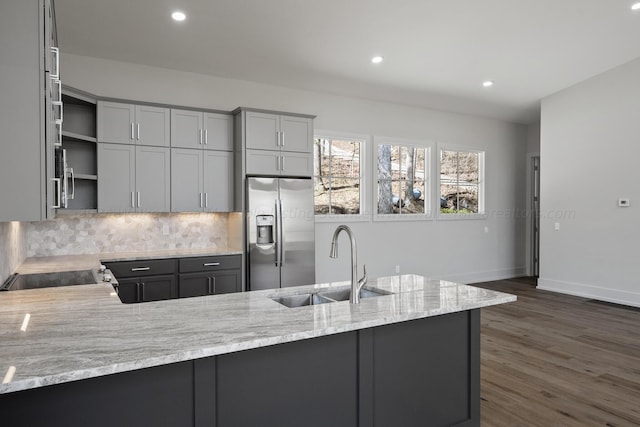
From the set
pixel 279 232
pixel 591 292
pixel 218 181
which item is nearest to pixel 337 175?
pixel 279 232

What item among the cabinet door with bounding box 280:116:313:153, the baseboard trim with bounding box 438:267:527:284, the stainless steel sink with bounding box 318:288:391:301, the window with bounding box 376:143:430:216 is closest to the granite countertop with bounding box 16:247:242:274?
the cabinet door with bounding box 280:116:313:153

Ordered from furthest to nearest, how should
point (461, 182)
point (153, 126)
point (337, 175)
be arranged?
point (461, 182) → point (337, 175) → point (153, 126)

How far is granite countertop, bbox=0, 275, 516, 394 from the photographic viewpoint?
1.32 m

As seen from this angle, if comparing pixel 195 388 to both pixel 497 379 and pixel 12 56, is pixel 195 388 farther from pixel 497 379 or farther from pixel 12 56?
Answer: pixel 497 379

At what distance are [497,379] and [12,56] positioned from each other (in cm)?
367

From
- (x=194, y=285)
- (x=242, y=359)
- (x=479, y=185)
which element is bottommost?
(x=194, y=285)

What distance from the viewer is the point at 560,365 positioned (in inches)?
146

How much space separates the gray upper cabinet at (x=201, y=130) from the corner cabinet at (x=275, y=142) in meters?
0.14

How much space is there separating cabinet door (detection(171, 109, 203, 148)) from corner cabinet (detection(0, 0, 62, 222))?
2.83 m

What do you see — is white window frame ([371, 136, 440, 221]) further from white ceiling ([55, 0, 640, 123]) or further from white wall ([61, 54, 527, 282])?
white ceiling ([55, 0, 640, 123])

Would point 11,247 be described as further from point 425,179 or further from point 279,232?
point 425,179

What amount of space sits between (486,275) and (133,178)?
6068mm

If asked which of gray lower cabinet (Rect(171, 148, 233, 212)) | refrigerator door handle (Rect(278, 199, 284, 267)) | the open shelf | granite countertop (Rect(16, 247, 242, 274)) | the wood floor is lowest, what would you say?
the wood floor

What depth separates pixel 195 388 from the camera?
5.18 feet
